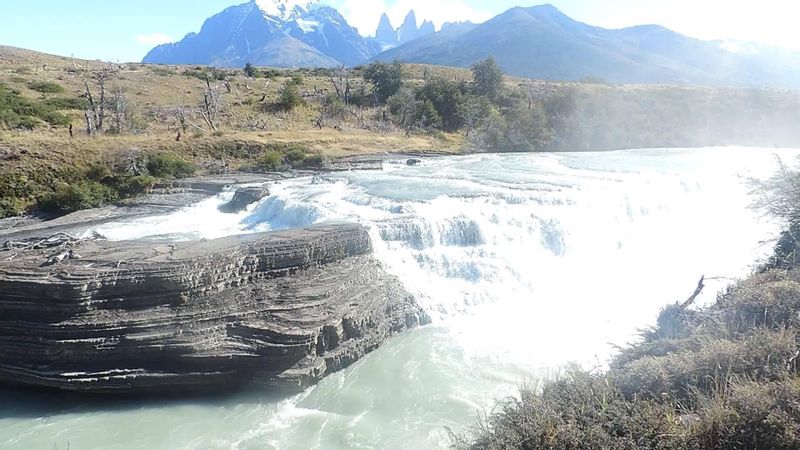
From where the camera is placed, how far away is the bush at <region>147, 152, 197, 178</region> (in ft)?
76.0

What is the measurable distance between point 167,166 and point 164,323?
16107 millimetres

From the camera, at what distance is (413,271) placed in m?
13.8

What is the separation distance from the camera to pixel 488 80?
49.1 m

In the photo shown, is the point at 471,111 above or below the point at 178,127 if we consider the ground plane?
above

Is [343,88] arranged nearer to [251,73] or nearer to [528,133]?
[251,73]

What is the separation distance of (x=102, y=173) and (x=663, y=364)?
74.4 feet

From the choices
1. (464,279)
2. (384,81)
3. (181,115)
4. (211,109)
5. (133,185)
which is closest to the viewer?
(464,279)

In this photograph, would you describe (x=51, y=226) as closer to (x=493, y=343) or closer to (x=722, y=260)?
(x=493, y=343)

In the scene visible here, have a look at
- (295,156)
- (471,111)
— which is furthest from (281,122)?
(471,111)

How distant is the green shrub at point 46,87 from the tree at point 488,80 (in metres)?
33.5

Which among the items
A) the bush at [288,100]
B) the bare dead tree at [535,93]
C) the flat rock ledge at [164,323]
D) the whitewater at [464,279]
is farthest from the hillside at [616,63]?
the flat rock ledge at [164,323]

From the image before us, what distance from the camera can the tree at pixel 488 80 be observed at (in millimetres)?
49062

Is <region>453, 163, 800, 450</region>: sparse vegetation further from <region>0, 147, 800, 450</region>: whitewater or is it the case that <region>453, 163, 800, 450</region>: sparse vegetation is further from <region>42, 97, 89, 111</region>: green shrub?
<region>42, 97, 89, 111</region>: green shrub

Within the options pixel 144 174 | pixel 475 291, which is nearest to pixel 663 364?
pixel 475 291
